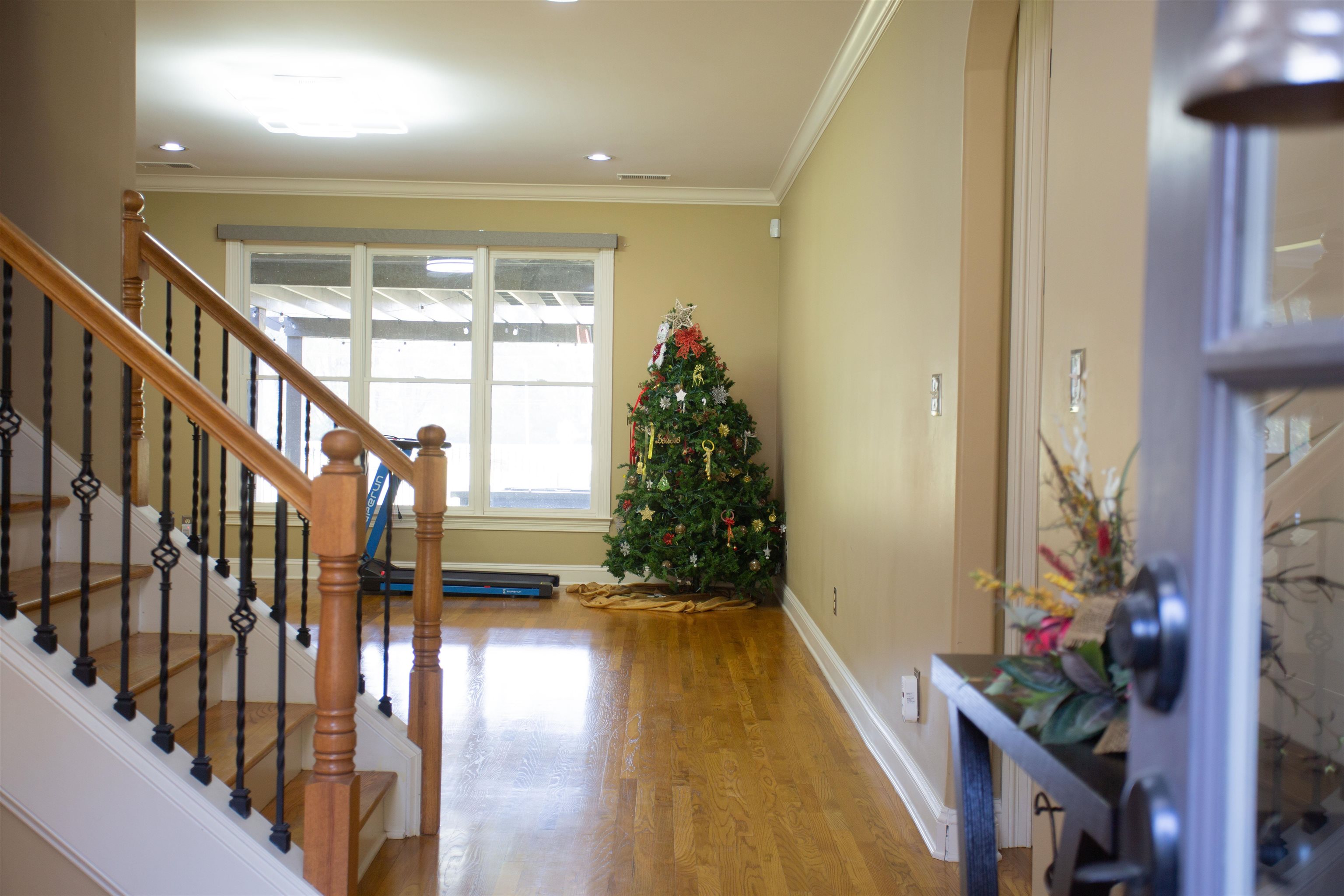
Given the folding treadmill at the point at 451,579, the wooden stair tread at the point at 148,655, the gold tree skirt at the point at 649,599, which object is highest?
the wooden stair tread at the point at 148,655

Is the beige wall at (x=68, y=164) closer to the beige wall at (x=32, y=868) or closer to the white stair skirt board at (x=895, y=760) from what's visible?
the beige wall at (x=32, y=868)

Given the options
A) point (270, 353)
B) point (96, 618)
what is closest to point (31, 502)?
point (96, 618)

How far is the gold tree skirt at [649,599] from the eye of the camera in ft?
19.5

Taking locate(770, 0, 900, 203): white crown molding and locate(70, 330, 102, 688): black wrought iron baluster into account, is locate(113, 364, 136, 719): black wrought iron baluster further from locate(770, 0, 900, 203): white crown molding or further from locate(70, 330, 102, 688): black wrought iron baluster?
locate(770, 0, 900, 203): white crown molding

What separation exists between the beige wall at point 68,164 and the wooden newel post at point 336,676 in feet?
4.96

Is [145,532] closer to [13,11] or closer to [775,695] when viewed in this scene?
[13,11]

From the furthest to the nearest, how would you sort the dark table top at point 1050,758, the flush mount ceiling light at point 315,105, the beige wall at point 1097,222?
the flush mount ceiling light at point 315,105 < the beige wall at point 1097,222 < the dark table top at point 1050,758

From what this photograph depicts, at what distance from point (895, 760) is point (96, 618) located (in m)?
2.42

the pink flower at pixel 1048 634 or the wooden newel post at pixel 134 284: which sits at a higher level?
the wooden newel post at pixel 134 284

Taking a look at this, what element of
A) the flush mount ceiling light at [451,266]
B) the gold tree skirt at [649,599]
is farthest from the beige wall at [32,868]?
the flush mount ceiling light at [451,266]

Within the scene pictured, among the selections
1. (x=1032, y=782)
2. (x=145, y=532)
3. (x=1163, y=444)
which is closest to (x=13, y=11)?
(x=145, y=532)

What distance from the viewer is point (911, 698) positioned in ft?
9.43

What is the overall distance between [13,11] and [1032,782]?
363 cm

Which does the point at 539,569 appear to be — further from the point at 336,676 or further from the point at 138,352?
the point at 138,352
